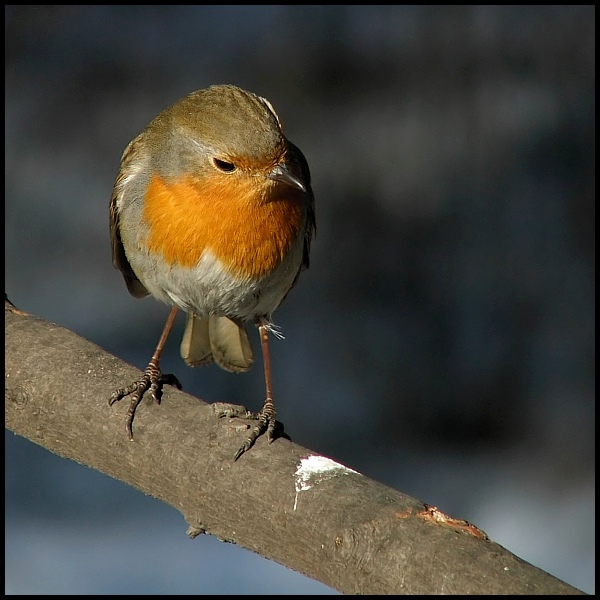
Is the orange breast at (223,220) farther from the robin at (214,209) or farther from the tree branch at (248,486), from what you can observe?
the tree branch at (248,486)

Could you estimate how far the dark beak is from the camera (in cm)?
254

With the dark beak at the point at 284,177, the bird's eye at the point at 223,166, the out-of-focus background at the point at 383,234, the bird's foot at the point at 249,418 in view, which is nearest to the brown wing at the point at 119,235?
the bird's eye at the point at 223,166

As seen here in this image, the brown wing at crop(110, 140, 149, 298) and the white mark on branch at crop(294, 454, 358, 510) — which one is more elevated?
the brown wing at crop(110, 140, 149, 298)

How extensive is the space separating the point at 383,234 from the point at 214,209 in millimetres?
2032

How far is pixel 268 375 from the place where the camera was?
3189 millimetres

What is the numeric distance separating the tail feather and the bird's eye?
2.82 feet

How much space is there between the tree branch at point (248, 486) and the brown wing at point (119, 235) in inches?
17.8

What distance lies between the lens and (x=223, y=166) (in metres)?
2.59

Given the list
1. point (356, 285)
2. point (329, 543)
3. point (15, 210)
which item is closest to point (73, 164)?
point (15, 210)

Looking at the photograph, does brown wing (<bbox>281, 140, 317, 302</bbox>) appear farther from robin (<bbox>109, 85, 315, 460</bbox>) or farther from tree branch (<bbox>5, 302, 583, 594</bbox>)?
tree branch (<bbox>5, 302, 583, 594</bbox>)

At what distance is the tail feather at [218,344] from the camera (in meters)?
3.35

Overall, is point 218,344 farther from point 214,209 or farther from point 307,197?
point 214,209

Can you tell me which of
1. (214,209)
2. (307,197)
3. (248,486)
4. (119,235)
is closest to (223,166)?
(214,209)

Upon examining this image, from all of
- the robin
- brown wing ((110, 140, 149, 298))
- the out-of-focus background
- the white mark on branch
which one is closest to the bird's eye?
the robin
